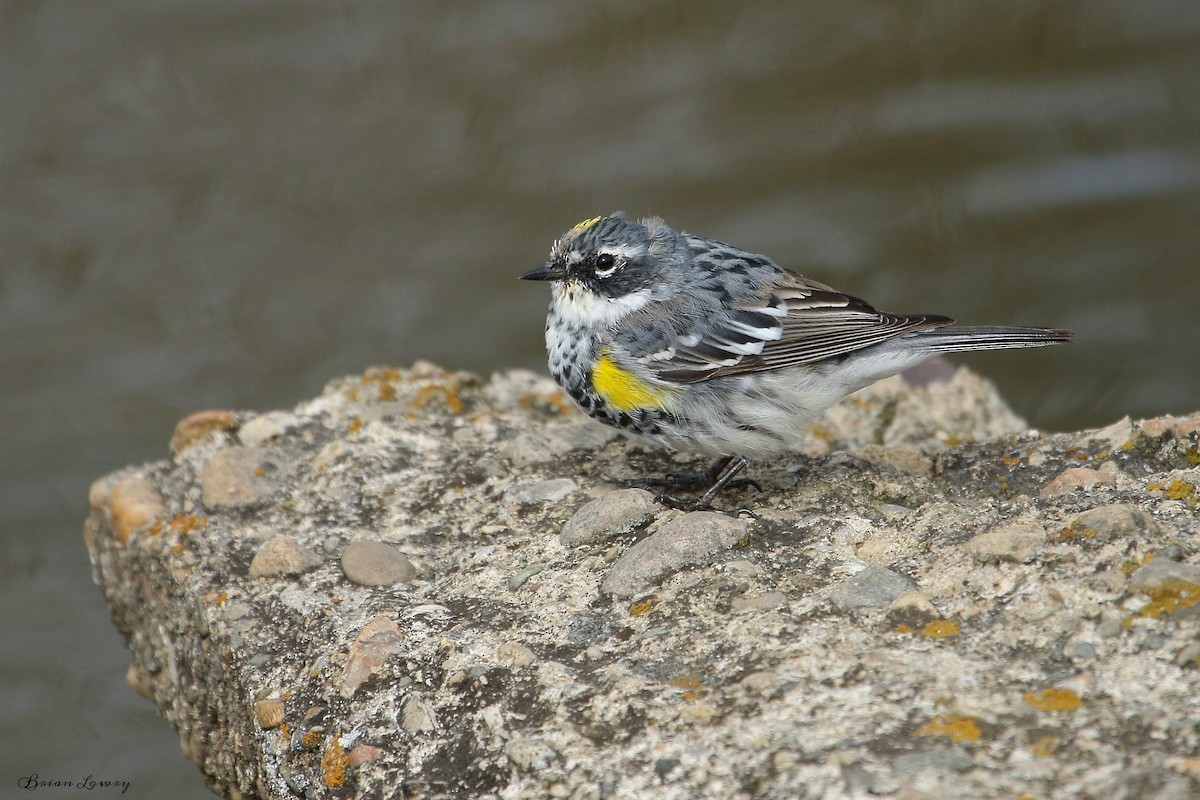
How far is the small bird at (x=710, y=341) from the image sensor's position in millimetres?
4980

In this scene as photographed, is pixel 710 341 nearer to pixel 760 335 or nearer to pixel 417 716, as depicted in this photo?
pixel 760 335

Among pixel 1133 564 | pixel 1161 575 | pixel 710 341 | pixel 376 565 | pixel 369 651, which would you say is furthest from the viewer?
pixel 710 341

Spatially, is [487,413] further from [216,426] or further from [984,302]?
[984,302]

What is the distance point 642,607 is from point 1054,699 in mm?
1282

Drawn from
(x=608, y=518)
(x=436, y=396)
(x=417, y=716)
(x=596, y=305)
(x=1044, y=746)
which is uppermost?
(x=436, y=396)

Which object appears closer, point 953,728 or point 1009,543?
point 953,728

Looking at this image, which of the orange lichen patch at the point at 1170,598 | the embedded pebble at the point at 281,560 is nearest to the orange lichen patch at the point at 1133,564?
the orange lichen patch at the point at 1170,598

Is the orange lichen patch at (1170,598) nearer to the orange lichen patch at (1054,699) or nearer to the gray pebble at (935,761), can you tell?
the orange lichen patch at (1054,699)

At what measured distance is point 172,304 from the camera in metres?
9.05

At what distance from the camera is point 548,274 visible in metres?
5.37

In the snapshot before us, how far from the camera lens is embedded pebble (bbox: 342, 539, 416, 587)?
4363 millimetres

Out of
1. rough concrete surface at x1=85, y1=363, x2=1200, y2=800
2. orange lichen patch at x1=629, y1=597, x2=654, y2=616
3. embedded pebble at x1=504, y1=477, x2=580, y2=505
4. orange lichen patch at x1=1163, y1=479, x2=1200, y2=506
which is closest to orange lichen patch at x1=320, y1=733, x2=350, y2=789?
rough concrete surface at x1=85, y1=363, x2=1200, y2=800

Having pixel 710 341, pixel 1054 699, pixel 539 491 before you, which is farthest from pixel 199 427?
pixel 1054 699

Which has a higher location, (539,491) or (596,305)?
(596,305)
